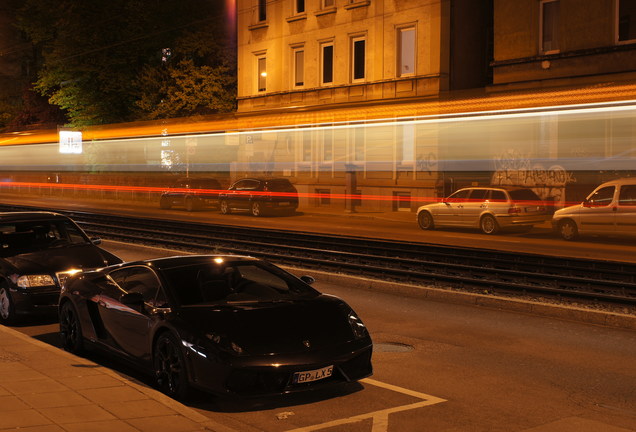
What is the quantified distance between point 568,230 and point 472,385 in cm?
1754

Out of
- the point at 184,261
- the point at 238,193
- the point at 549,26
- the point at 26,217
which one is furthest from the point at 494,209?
the point at 184,261

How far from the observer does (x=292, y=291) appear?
7.47 meters

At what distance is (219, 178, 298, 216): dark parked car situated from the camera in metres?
33.2

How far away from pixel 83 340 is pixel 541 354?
4783 mm

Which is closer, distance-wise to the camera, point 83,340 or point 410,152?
point 83,340

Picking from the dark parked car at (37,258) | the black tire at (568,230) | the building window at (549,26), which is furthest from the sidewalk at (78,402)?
the building window at (549,26)

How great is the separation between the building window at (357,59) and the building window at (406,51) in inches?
97.2

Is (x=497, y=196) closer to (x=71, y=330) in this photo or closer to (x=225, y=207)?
(x=225, y=207)

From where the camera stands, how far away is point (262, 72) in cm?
4522

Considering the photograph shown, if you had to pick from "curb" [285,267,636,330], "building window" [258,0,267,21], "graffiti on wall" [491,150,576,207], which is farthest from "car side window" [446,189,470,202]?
"building window" [258,0,267,21]

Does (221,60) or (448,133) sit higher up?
(221,60)

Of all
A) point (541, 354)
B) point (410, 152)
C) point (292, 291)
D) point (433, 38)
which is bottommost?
point (541, 354)

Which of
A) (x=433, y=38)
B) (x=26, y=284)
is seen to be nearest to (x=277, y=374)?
(x=26, y=284)

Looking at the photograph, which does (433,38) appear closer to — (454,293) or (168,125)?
(168,125)
